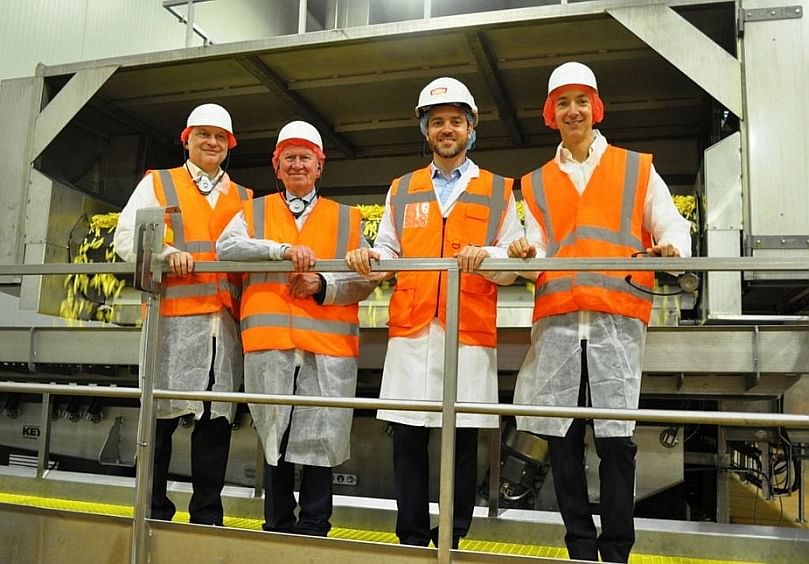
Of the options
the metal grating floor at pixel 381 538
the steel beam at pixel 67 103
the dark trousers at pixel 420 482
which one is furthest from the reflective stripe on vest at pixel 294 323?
the steel beam at pixel 67 103

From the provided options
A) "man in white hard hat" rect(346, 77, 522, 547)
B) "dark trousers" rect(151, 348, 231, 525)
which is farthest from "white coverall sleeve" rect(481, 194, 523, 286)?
"dark trousers" rect(151, 348, 231, 525)

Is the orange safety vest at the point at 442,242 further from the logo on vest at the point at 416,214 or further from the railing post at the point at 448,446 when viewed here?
the railing post at the point at 448,446

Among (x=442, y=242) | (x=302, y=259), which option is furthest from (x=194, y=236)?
(x=442, y=242)

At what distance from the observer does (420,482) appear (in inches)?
112

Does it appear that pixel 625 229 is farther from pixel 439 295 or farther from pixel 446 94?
pixel 446 94

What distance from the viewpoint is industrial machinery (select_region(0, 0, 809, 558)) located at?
12.1 ft

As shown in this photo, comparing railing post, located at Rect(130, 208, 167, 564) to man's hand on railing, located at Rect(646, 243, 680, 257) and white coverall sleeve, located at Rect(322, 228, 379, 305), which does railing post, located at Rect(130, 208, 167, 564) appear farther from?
man's hand on railing, located at Rect(646, 243, 680, 257)

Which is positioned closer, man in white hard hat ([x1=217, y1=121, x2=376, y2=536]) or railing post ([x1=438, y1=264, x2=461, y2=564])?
railing post ([x1=438, y1=264, x2=461, y2=564])

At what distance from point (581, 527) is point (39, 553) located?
2.27 m

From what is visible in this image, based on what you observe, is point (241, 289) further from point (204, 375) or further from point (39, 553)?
point (39, 553)

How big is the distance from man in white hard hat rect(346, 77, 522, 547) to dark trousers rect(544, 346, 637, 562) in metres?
0.33

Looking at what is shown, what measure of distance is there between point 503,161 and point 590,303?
3.74 meters

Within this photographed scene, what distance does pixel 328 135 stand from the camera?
19.9ft

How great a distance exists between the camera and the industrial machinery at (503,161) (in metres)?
3.68
